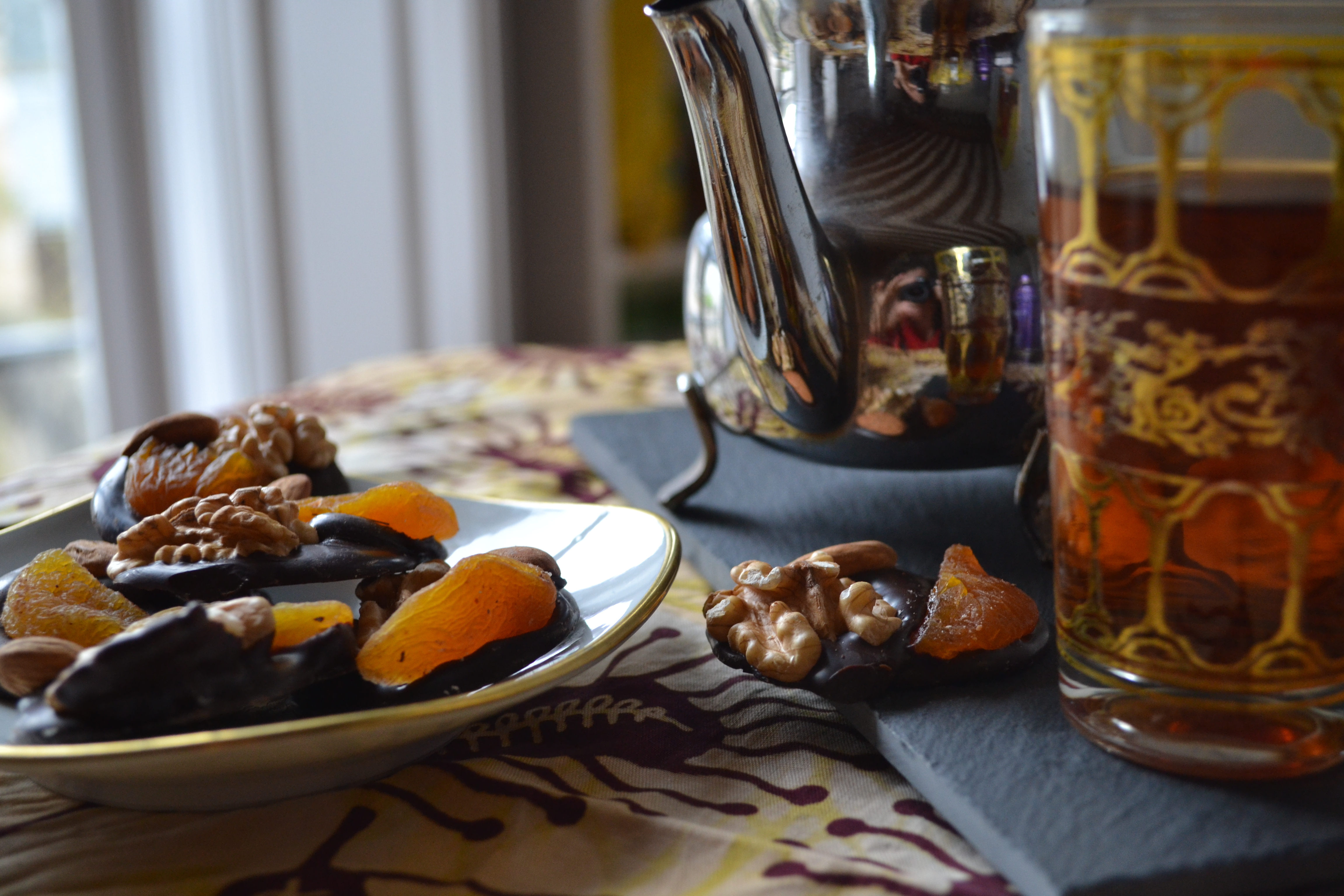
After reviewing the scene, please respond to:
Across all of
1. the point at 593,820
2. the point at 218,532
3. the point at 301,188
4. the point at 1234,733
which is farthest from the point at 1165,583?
the point at 301,188

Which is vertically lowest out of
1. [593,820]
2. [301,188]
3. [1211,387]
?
Answer: [593,820]

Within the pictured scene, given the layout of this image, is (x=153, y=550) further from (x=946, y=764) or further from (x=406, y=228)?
(x=406, y=228)

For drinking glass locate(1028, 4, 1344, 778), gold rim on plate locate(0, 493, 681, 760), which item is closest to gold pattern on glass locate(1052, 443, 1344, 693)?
drinking glass locate(1028, 4, 1344, 778)

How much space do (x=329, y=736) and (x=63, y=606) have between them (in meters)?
0.11

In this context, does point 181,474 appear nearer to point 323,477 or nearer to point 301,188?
Answer: point 323,477

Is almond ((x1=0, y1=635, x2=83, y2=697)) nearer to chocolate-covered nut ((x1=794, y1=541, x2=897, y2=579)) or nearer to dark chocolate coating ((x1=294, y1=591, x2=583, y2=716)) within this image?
dark chocolate coating ((x1=294, y1=591, x2=583, y2=716))

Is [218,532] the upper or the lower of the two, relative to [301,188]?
lower

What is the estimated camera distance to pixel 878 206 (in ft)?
1.48

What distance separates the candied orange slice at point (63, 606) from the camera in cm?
33

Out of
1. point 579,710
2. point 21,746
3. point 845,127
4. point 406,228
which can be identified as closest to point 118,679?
point 21,746

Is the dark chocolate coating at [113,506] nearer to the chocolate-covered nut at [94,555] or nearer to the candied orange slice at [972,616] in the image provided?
the chocolate-covered nut at [94,555]

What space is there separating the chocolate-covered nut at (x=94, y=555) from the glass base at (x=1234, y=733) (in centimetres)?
30

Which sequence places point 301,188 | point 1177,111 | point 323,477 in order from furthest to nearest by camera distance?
1. point 301,188
2. point 323,477
3. point 1177,111

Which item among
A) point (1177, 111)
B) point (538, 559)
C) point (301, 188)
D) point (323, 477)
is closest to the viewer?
point (1177, 111)
